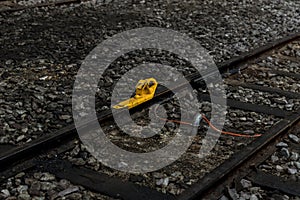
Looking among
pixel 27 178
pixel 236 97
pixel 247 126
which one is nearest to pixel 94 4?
pixel 236 97

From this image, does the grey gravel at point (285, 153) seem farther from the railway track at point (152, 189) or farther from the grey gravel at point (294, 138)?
A: the grey gravel at point (294, 138)

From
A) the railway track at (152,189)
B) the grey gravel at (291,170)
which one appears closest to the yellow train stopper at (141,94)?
the railway track at (152,189)

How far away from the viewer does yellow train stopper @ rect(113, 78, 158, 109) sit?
4834mm

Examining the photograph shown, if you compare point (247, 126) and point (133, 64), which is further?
point (133, 64)

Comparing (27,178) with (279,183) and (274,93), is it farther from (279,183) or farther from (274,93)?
(274,93)

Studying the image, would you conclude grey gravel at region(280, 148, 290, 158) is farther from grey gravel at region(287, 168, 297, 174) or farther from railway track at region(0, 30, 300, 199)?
grey gravel at region(287, 168, 297, 174)

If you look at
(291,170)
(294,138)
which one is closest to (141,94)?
(294,138)

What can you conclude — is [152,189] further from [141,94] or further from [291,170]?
[141,94]

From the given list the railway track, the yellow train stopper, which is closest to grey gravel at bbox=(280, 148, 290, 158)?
the railway track

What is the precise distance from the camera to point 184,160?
13.3ft

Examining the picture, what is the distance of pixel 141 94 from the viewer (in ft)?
16.6

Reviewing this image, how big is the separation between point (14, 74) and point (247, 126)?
2.86m

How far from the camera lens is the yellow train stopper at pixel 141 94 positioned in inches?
190

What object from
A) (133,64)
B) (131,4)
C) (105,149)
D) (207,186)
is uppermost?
(207,186)
